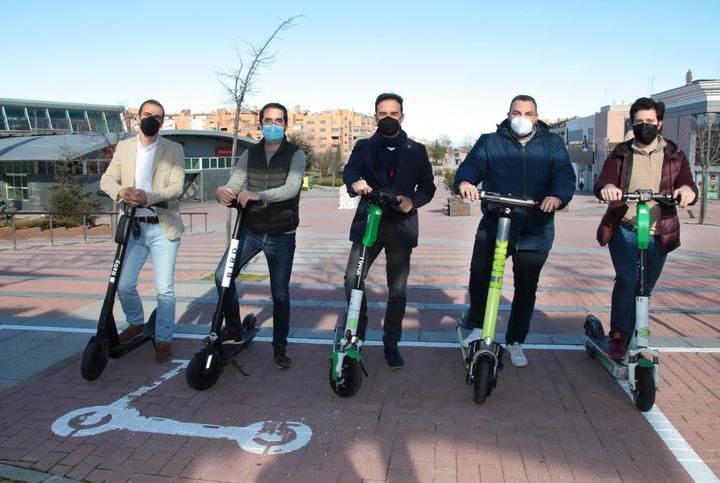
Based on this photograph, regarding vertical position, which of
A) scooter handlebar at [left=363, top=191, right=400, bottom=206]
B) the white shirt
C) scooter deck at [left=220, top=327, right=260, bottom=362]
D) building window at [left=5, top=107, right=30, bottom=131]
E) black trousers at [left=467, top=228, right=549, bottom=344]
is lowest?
scooter deck at [left=220, top=327, right=260, bottom=362]

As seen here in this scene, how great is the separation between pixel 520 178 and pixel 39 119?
64545 mm

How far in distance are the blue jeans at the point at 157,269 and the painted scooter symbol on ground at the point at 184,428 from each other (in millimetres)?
1024

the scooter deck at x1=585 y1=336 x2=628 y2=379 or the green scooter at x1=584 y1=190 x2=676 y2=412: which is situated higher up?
the green scooter at x1=584 y1=190 x2=676 y2=412

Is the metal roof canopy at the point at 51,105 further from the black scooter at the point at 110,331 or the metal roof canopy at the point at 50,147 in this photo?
the black scooter at the point at 110,331

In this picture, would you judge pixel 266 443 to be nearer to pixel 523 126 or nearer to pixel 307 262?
pixel 523 126

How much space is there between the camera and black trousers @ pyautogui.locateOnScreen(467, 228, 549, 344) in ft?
14.9

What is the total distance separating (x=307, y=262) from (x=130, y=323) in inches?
249

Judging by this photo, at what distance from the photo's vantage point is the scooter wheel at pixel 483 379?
3904mm

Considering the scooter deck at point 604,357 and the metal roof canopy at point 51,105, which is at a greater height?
the metal roof canopy at point 51,105

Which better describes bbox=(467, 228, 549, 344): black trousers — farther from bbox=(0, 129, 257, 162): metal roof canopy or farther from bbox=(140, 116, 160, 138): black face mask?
bbox=(0, 129, 257, 162): metal roof canopy

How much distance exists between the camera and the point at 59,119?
61062 millimetres

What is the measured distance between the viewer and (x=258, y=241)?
A: 4676 mm

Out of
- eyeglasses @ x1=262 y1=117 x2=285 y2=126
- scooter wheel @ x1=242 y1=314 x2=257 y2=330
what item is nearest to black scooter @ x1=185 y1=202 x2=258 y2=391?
scooter wheel @ x1=242 y1=314 x2=257 y2=330

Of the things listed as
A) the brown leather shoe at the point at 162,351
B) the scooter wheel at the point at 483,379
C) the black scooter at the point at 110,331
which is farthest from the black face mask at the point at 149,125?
the scooter wheel at the point at 483,379
